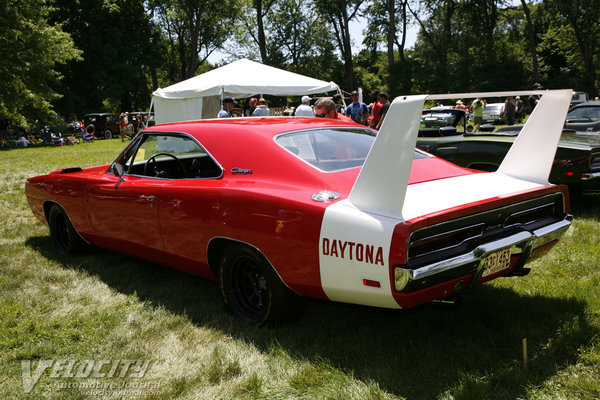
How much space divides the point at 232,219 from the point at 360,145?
3.59 feet

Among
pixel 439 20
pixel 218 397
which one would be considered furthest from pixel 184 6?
pixel 218 397

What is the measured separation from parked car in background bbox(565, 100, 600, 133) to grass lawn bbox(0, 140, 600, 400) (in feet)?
17.0

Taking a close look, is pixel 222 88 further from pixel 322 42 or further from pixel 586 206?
pixel 322 42

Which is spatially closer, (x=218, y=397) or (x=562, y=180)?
(x=218, y=397)

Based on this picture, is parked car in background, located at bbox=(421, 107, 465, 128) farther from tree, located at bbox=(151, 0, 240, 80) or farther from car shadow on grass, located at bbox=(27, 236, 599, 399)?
tree, located at bbox=(151, 0, 240, 80)

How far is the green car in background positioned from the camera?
5582mm

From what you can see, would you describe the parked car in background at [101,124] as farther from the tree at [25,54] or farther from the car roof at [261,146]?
the car roof at [261,146]

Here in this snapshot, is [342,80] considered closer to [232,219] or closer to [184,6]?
[184,6]

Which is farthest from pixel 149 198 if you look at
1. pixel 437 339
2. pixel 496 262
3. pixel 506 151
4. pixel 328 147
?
pixel 506 151

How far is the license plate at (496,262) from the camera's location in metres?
2.64

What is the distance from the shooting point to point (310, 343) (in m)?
2.96

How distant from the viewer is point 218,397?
2500mm

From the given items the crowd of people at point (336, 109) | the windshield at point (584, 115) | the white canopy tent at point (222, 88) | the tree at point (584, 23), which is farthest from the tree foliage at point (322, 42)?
the windshield at point (584, 115)

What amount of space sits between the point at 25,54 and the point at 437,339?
26102 mm
